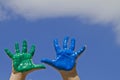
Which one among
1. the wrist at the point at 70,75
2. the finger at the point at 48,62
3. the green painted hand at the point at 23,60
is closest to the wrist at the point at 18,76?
the green painted hand at the point at 23,60

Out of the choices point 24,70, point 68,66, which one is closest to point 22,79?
point 24,70

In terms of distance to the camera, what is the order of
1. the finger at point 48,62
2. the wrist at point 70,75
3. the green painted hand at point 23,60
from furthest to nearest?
the green painted hand at point 23,60
the finger at point 48,62
the wrist at point 70,75

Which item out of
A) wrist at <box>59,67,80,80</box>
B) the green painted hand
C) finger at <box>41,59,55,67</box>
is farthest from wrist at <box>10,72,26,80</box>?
wrist at <box>59,67,80,80</box>

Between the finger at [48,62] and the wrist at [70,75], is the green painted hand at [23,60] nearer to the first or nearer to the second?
the finger at [48,62]

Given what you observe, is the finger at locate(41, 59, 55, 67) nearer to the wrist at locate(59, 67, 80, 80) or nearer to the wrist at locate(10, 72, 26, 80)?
the wrist at locate(59, 67, 80, 80)

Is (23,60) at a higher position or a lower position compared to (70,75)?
higher

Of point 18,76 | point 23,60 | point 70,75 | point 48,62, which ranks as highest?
point 48,62

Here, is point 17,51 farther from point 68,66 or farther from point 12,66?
point 68,66

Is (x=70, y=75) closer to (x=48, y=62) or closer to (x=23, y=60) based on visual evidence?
(x=48, y=62)

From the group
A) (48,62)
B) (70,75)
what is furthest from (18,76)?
(70,75)

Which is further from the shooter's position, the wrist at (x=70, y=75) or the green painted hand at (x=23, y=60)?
the green painted hand at (x=23, y=60)

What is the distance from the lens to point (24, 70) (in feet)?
77.0

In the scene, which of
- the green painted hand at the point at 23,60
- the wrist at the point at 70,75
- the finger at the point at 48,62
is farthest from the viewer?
the green painted hand at the point at 23,60

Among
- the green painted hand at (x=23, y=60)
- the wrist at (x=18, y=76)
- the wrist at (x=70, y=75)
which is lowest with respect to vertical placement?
the wrist at (x=18, y=76)
